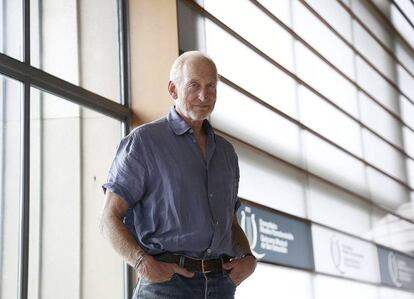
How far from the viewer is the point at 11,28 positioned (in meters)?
4.82

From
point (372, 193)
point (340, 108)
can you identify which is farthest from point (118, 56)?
point (372, 193)

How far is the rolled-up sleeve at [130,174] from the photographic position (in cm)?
267

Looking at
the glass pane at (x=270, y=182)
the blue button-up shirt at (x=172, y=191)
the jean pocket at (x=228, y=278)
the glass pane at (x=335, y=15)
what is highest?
the glass pane at (x=335, y=15)

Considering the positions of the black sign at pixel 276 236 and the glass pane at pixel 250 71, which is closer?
the black sign at pixel 276 236

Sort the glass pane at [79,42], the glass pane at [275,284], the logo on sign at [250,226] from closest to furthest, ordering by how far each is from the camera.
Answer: the glass pane at [79,42]
the logo on sign at [250,226]
the glass pane at [275,284]

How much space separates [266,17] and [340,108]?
2286 mm

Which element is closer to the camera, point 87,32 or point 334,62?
point 87,32

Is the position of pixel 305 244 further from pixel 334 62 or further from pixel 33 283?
pixel 33 283

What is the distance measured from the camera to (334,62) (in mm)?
10117

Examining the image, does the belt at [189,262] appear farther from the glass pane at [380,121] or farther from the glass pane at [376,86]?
the glass pane at [376,86]

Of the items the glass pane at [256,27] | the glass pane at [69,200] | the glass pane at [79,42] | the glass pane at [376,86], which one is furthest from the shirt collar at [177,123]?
the glass pane at [376,86]

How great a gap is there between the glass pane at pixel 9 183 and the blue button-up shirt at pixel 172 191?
191cm

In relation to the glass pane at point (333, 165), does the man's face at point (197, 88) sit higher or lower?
lower

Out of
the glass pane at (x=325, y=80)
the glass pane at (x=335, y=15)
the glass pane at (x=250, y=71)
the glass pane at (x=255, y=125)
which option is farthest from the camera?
the glass pane at (x=335, y=15)
